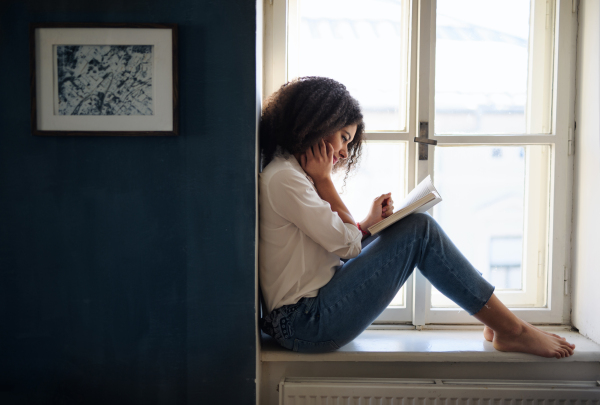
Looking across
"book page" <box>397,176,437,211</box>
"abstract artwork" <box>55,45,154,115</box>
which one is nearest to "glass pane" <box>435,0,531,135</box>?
"book page" <box>397,176,437,211</box>

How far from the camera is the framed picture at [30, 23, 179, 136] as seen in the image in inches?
46.6

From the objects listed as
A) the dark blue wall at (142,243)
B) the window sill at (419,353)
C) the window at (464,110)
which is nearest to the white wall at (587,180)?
the window at (464,110)

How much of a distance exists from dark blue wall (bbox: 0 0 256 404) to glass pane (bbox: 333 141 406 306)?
0.53 m

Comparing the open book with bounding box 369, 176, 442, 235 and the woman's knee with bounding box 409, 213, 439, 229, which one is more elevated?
the open book with bounding box 369, 176, 442, 235

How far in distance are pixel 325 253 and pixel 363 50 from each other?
2.64 ft

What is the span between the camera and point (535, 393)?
131 centimetres

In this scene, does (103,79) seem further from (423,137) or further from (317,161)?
(423,137)

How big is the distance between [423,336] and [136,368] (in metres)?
0.98

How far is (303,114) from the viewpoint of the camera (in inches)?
52.8

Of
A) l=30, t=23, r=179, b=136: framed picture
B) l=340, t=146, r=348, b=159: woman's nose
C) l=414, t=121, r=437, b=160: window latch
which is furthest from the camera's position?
l=414, t=121, r=437, b=160: window latch

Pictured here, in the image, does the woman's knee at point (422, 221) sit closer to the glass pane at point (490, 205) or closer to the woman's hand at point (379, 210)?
the woman's hand at point (379, 210)

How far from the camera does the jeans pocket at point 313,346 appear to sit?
133cm

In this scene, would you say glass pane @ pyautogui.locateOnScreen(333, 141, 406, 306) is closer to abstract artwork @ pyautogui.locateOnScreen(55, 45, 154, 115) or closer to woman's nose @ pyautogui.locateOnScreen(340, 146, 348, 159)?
woman's nose @ pyautogui.locateOnScreen(340, 146, 348, 159)

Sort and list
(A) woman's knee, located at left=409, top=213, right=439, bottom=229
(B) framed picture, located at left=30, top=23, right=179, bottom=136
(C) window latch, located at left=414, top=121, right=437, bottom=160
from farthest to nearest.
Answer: (C) window latch, located at left=414, top=121, right=437, bottom=160, (A) woman's knee, located at left=409, top=213, right=439, bottom=229, (B) framed picture, located at left=30, top=23, right=179, bottom=136
